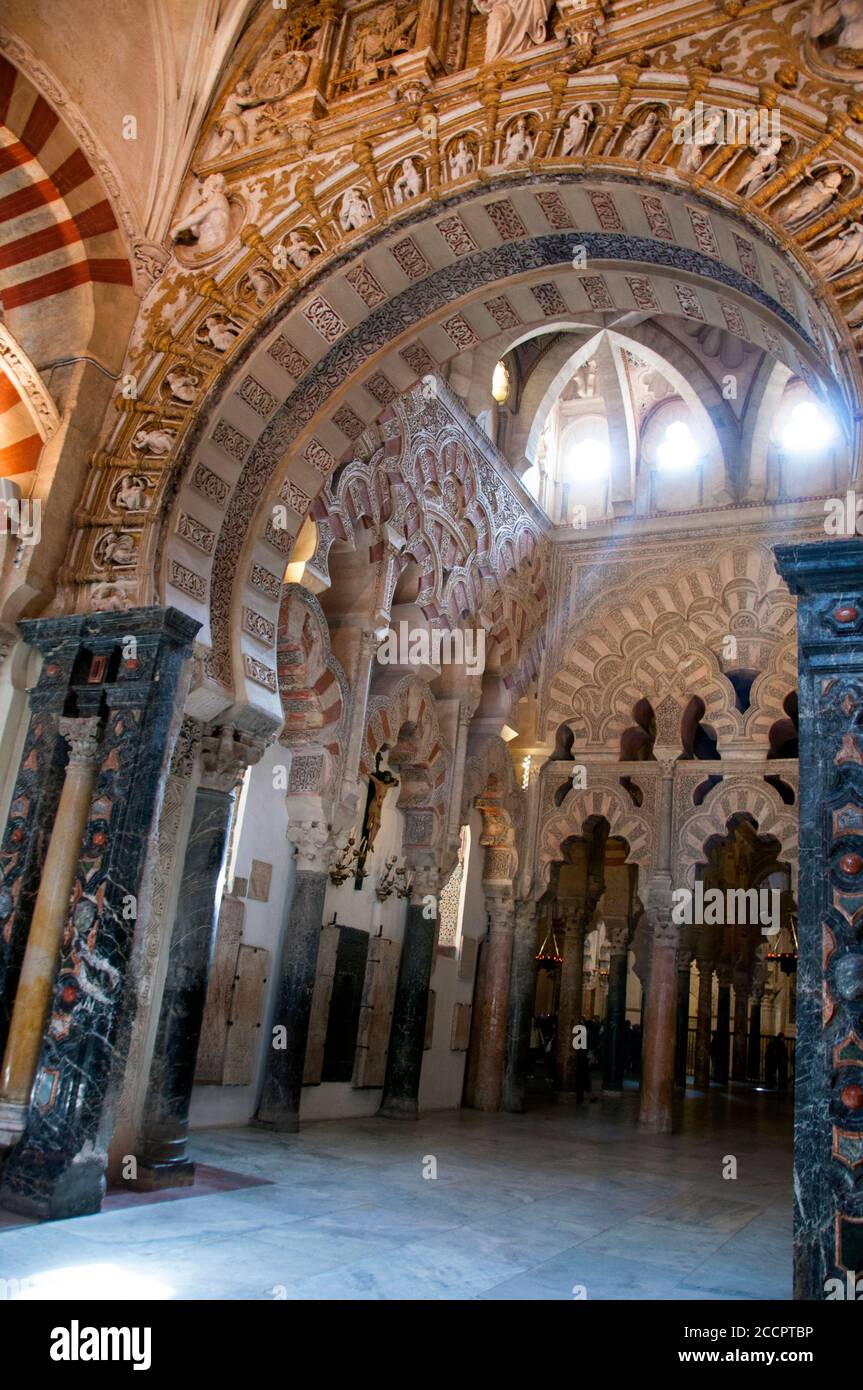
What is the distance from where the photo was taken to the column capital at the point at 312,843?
932 centimetres

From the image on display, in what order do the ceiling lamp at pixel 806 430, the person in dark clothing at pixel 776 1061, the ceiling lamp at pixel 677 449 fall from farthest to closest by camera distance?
the person in dark clothing at pixel 776 1061 < the ceiling lamp at pixel 677 449 < the ceiling lamp at pixel 806 430

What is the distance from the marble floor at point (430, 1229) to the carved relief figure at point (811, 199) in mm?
4716

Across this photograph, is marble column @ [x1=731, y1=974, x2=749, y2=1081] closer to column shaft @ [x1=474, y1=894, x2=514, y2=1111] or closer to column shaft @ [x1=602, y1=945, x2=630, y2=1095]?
column shaft @ [x1=602, y1=945, x2=630, y2=1095]

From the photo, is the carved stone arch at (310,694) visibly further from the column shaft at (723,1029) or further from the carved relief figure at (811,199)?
the column shaft at (723,1029)

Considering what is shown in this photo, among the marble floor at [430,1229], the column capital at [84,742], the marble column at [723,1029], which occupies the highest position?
the column capital at [84,742]

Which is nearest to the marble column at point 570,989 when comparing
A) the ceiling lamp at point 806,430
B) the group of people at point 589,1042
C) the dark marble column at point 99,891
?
the group of people at point 589,1042

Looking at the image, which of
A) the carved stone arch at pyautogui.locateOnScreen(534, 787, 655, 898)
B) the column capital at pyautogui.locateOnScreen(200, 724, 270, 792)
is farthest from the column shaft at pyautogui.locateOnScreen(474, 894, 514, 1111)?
the column capital at pyautogui.locateOnScreen(200, 724, 270, 792)

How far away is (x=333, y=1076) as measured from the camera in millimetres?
10359

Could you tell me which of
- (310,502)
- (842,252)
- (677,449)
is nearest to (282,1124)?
(310,502)

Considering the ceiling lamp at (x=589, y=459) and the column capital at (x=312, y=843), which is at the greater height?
the ceiling lamp at (x=589, y=459)

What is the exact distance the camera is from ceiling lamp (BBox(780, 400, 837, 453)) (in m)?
12.2
